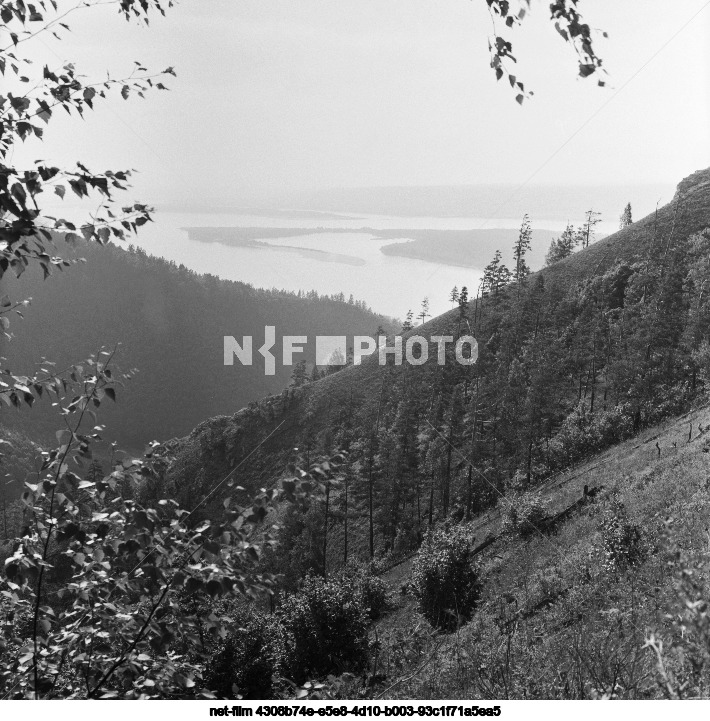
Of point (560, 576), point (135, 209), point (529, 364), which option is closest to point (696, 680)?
point (135, 209)

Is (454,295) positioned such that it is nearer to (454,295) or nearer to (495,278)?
(454,295)

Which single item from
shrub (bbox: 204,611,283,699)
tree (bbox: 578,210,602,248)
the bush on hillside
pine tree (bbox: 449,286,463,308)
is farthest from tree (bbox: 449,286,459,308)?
shrub (bbox: 204,611,283,699)

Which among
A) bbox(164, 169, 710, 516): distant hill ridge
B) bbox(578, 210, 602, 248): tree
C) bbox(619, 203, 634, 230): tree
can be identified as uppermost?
bbox(619, 203, 634, 230): tree

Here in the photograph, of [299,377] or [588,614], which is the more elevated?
[588,614]

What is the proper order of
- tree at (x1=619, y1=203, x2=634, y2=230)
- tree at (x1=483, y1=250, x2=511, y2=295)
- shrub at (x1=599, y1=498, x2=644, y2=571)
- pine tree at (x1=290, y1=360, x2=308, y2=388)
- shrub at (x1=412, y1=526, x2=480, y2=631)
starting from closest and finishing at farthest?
shrub at (x1=599, y1=498, x2=644, y2=571) → shrub at (x1=412, y1=526, x2=480, y2=631) → tree at (x1=483, y1=250, x2=511, y2=295) → pine tree at (x1=290, y1=360, x2=308, y2=388) → tree at (x1=619, y1=203, x2=634, y2=230)

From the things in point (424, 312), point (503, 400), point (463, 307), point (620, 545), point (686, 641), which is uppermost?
point (463, 307)

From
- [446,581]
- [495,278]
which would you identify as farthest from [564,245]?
[446,581]

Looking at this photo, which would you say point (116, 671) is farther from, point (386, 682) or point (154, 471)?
point (386, 682)

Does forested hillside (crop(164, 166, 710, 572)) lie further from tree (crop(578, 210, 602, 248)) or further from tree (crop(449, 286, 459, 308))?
tree (crop(578, 210, 602, 248))
